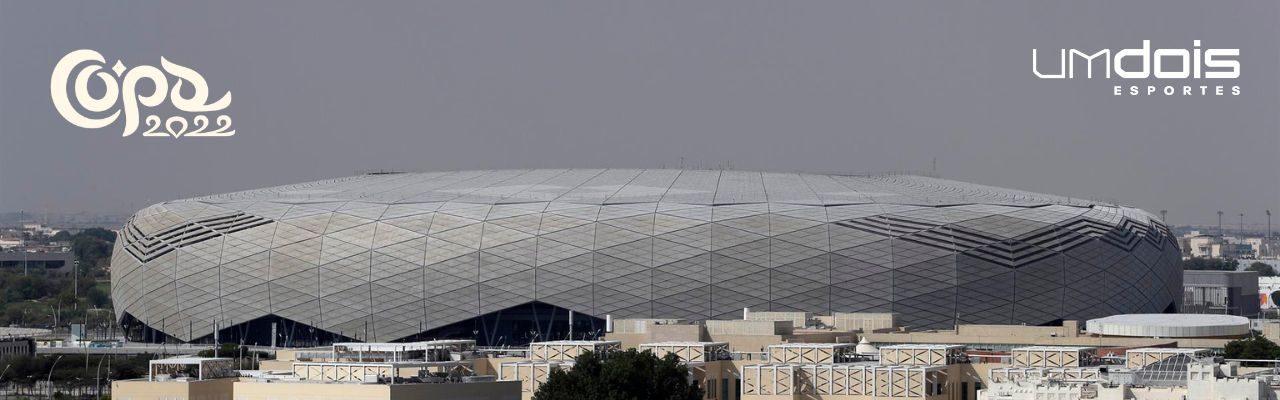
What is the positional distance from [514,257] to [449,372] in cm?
7891

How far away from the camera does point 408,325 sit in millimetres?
148875

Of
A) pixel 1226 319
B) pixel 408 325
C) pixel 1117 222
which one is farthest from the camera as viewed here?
pixel 1117 222

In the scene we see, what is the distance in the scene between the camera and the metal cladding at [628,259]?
14838 cm

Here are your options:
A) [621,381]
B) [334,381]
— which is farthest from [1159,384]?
[334,381]

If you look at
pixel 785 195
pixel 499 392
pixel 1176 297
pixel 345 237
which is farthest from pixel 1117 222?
pixel 499 392

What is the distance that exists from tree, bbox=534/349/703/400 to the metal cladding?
71.6 meters

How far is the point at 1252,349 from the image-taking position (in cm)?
10019

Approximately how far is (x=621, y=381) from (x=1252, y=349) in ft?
115

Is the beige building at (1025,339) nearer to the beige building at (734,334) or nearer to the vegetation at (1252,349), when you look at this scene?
the vegetation at (1252,349)

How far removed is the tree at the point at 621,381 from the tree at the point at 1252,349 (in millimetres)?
30166

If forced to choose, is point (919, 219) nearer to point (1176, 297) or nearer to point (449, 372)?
point (1176, 297)

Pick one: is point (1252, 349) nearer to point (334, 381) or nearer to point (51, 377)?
point (334, 381)

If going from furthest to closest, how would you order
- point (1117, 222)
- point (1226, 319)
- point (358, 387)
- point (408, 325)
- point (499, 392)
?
point (1117, 222) → point (408, 325) → point (1226, 319) → point (499, 392) → point (358, 387)

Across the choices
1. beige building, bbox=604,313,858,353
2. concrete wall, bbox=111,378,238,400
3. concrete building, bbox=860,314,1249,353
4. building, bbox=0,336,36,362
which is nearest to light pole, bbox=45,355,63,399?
building, bbox=0,336,36,362
